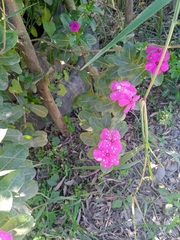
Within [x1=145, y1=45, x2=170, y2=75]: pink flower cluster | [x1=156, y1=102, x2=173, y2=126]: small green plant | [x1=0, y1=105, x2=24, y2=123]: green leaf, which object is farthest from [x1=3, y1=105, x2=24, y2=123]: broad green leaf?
[x1=156, y1=102, x2=173, y2=126]: small green plant

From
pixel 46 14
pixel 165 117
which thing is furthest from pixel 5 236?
pixel 165 117

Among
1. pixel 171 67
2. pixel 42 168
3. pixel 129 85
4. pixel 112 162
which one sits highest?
pixel 129 85

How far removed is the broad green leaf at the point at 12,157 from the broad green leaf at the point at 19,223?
0.27 meters

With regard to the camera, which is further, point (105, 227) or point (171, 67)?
point (171, 67)

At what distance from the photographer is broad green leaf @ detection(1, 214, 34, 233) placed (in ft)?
2.35

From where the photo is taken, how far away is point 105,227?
5.21 ft

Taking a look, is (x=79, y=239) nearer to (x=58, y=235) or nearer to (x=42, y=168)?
(x=58, y=235)


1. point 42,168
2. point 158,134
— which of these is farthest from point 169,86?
point 42,168

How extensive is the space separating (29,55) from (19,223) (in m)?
0.71

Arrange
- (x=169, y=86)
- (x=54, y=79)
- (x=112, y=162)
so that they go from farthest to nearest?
(x=169, y=86)
(x=54, y=79)
(x=112, y=162)

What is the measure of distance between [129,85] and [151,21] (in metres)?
1.30

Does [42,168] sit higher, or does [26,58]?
[26,58]

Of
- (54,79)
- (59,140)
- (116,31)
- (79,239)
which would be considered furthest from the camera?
(116,31)

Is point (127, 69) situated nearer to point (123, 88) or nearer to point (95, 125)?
point (123, 88)
